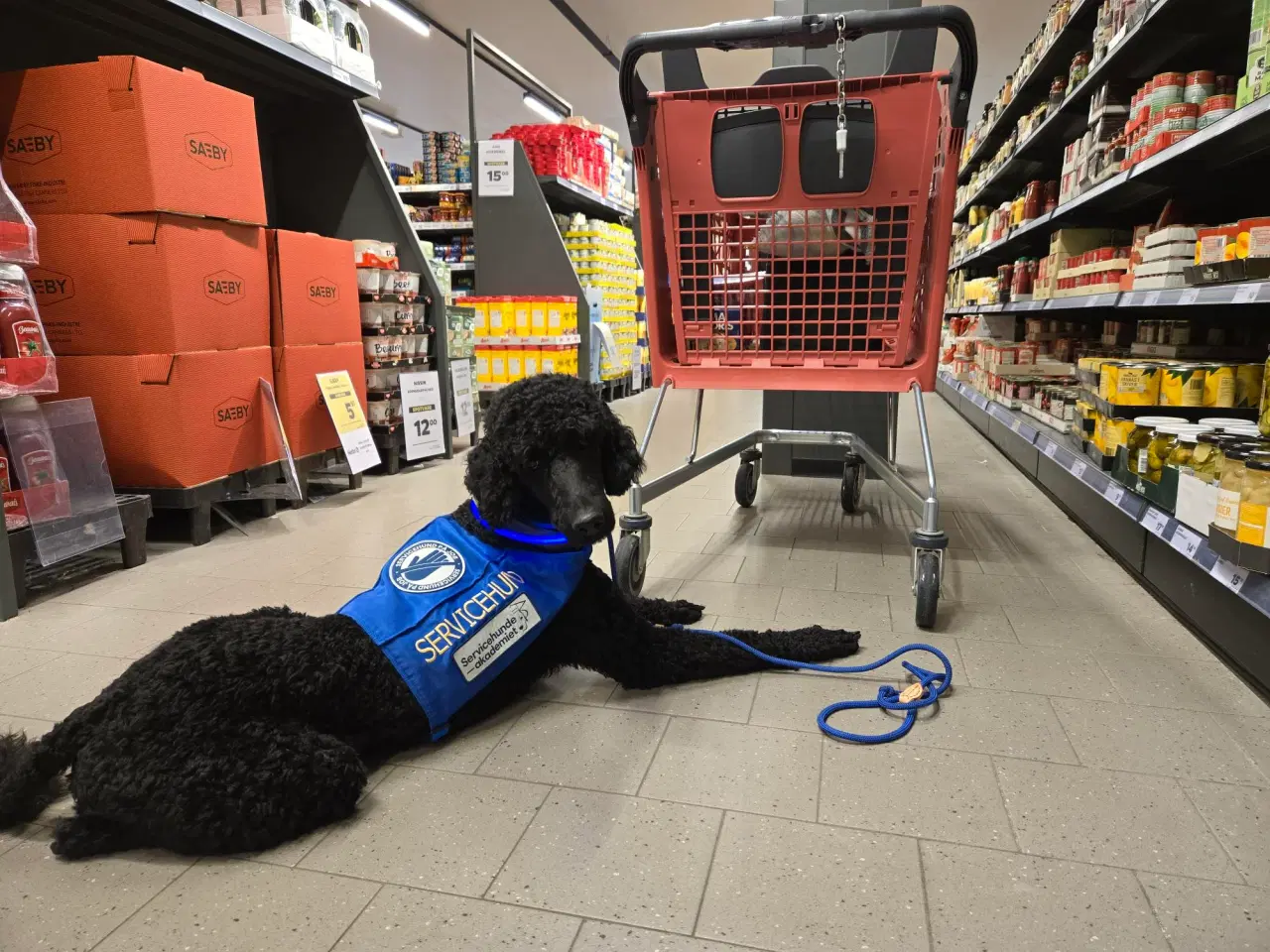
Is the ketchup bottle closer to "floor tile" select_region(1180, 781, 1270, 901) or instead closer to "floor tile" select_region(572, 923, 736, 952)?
"floor tile" select_region(572, 923, 736, 952)

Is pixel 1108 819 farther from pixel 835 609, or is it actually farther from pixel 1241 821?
pixel 835 609

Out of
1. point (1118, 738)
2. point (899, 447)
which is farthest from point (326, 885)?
point (899, 447)

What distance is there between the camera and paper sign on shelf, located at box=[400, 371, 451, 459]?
386cm

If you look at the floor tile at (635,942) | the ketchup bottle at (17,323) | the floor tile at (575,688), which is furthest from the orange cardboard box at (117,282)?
the floor tile at (635,942)

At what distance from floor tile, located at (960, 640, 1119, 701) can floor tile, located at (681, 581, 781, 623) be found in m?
0.48

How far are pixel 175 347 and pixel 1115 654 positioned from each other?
2.72 metres

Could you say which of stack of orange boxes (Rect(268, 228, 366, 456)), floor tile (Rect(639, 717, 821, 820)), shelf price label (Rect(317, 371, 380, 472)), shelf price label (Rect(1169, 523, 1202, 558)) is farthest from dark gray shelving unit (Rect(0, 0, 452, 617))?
shelf price label (Rect(1169, 523, 1202, 558))

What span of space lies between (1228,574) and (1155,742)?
1.42ft

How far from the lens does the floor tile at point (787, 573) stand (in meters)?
2.21

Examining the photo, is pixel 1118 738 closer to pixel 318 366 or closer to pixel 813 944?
pixel 813 944

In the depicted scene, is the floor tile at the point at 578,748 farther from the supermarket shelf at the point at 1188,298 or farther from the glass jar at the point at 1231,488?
the supermarket shelf at the point at 1188,298

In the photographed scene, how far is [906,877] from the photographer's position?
1025 millimetres

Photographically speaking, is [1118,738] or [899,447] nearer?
[1118,738]

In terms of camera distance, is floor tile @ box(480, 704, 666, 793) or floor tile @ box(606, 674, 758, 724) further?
floor tile @ box(606, 674, 758, 724)
